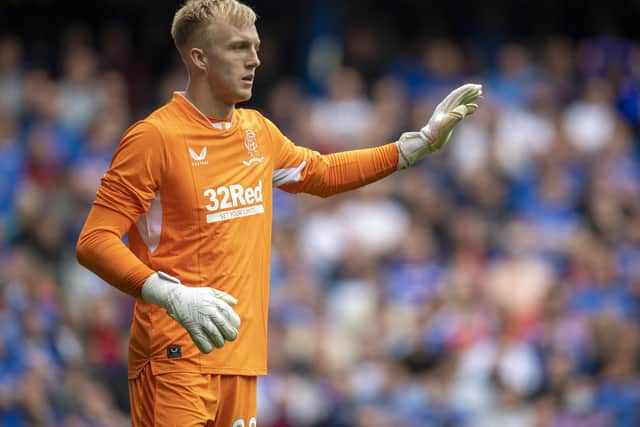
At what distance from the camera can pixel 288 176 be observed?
19.1 ft

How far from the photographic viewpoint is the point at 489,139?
42.2 ft

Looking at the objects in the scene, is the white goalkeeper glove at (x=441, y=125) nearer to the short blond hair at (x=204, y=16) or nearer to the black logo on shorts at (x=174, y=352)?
the short blond hair at (x=204, y=16)

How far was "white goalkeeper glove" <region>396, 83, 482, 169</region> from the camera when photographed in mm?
5734

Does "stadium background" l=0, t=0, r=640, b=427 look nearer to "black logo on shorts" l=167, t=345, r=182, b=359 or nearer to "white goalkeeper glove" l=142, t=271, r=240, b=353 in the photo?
"black logo on shorts" l=167, t=345, r=182, b=359

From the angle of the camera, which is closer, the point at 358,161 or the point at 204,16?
the point at 204,16

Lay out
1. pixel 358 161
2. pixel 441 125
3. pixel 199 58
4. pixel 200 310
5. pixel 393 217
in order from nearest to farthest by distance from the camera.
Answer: pixel 200 310
pixel 199 58
pixel 441 125
pixel 358 161
pixel 393 217

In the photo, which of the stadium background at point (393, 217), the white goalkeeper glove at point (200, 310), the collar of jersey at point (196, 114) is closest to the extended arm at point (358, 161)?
the collar of jersey at point (196, 114)

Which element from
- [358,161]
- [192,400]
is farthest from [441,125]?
[192,400]

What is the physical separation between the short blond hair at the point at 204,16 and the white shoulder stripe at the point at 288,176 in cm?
77

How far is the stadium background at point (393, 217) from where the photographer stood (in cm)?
1037

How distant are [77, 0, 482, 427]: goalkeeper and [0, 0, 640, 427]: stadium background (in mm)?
5064

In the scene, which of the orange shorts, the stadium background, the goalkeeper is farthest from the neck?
the stadium background

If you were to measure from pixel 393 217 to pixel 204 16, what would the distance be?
7311 mm

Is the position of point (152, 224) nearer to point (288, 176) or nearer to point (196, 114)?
point (196, 114)
